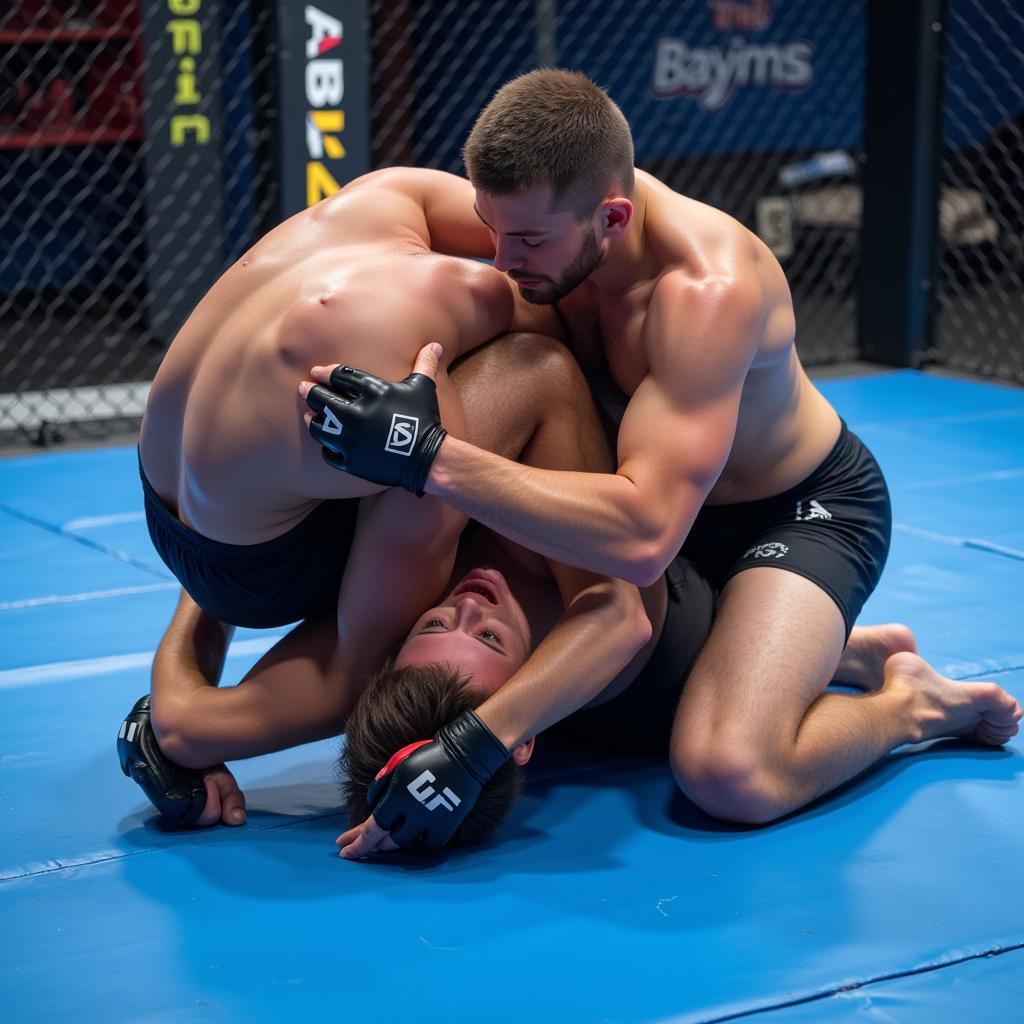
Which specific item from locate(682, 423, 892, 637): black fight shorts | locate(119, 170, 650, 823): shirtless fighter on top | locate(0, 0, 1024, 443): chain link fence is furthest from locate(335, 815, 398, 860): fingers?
locate(0, 0, 1024, 443): chain link fence

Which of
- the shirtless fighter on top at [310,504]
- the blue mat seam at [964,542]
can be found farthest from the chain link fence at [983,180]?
the shirtless fighter on top at [310,504]

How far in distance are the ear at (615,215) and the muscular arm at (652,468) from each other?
4.1 inches

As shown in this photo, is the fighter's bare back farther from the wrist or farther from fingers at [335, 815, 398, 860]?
fingers at [335, 815, 398, 860]

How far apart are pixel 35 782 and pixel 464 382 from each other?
82 centimetres

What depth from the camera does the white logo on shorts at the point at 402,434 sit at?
188cm

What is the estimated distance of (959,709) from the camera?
232 centimetres

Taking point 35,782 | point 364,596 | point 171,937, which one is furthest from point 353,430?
point 35,782

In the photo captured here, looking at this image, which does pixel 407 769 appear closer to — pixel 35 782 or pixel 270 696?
pixel 270 696

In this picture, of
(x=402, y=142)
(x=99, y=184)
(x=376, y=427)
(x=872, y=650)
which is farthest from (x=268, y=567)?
(x=402, y=142)

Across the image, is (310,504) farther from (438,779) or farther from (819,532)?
(819,532)

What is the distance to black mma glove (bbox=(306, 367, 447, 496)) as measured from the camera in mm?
1870

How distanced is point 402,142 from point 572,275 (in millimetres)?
4605

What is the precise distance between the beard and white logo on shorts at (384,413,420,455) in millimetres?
345

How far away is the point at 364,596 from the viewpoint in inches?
82.2
